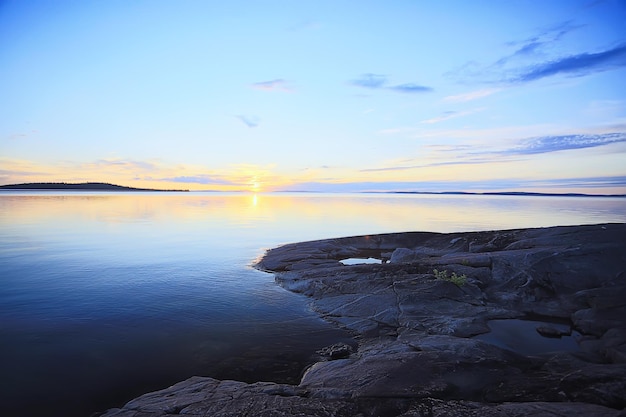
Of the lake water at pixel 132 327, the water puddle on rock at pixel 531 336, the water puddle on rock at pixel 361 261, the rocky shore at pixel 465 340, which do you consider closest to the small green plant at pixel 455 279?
the rocky shore at pixel 465 340

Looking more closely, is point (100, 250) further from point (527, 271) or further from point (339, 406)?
point (527, 271)

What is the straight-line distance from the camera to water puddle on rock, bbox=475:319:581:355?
509 inches

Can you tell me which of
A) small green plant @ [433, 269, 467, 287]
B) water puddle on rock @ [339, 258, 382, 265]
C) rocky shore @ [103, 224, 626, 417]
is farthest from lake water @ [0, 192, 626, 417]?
water puddle on rock @ [339, 258, 382, 265]

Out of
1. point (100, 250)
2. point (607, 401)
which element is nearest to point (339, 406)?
point (607, 401)

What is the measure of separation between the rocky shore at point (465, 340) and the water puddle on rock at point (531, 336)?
55mm

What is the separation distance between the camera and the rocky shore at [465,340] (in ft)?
26.2

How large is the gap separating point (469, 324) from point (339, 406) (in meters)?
8.83

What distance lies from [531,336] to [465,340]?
4813mm

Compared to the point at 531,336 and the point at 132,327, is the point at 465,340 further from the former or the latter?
the point at 132,327

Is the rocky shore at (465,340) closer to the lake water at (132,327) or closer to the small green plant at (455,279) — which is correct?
the small green plant at (455,279)

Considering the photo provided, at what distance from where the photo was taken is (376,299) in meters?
17.0

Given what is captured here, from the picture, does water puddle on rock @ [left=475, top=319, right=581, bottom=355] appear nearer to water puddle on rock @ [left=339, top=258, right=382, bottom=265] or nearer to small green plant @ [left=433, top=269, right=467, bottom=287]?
small green plant @ [left=433, top=269, right=467, bottom=287]

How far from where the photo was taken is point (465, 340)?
11.4m

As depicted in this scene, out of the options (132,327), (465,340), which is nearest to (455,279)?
(465,340)
